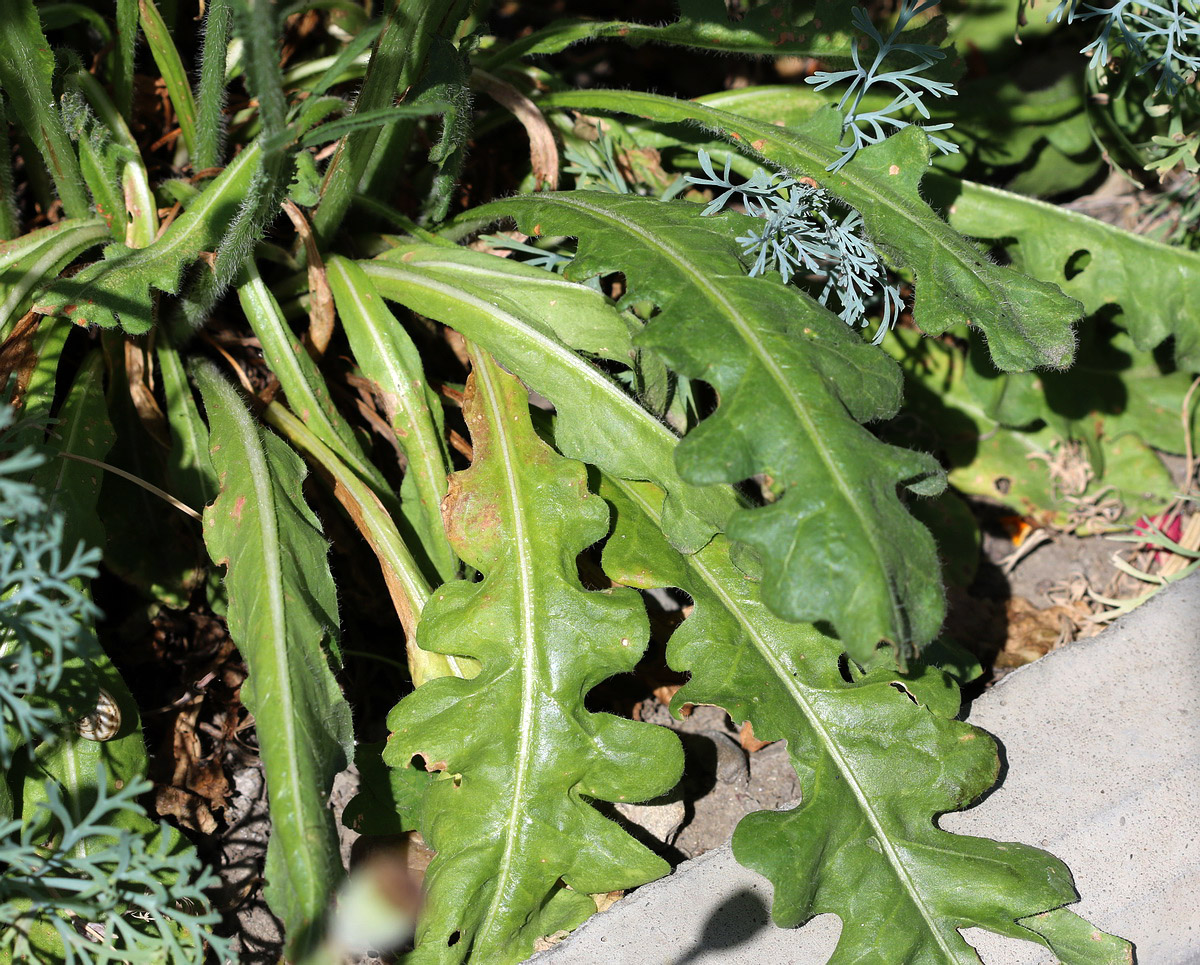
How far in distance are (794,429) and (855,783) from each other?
600 millimetres

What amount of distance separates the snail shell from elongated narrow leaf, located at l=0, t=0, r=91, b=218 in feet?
3.19

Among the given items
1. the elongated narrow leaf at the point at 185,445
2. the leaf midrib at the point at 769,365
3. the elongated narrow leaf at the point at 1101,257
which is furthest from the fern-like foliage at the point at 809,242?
the elongated narrow leaf at the point at 185,445

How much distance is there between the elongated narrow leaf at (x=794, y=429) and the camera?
1285 mm

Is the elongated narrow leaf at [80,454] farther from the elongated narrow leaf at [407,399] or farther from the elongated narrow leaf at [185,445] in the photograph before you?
the elongated narrow leaf at [407,399]

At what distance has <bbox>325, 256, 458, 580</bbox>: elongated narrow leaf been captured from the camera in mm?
1817

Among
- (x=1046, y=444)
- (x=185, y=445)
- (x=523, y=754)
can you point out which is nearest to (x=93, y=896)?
(x=523, y=754)

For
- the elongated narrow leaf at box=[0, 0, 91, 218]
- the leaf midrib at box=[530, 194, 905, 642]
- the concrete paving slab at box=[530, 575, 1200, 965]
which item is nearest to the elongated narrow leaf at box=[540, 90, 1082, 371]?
the leaf midrib at box=[530, 194, 905, 642]

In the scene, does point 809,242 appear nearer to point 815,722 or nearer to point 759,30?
point 759,30

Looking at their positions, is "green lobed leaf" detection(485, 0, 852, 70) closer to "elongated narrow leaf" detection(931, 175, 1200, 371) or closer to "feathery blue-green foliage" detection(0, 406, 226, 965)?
"elongated narrow leaf" detection(931, 175, 1200, 371)

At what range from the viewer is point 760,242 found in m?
1.74

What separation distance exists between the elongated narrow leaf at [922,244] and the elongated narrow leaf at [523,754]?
719 mm

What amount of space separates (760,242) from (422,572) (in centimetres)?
85

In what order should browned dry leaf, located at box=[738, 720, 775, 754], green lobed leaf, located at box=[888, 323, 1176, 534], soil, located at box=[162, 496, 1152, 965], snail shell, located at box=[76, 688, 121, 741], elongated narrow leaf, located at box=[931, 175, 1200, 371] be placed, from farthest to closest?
green lobed leaf, located at box=[888, 323, 1176, 534] < elongated narrow leaf, located at box=[931, 175, 1200, 371] < browned dry leaf, located at box=[738, 720, 775, 754] < soil, located at box=[162, 496, 1152, 965] < snail shell, located at box=[76, 688, 121, 741]

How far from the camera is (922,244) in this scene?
5.60ft
